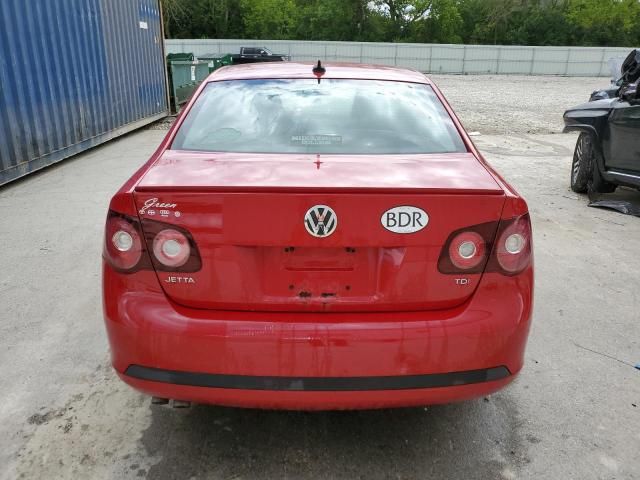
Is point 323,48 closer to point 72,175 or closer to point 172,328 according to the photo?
point 72,175

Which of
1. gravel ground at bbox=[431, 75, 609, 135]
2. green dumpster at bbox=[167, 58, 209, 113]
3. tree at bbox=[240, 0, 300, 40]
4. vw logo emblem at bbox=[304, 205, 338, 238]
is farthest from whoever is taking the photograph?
tree at bbox=[240, 0, 300, 40]

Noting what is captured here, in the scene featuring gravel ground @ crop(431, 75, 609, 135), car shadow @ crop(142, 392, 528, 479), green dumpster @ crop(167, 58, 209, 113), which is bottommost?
gravel ground @ crop(431, 75, 609, 135)

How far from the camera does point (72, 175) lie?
8383 mm

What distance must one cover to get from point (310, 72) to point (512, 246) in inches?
69.3

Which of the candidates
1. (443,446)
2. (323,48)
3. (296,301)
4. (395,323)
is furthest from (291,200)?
(323,48)

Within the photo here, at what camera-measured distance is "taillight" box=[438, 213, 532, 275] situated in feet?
7.23

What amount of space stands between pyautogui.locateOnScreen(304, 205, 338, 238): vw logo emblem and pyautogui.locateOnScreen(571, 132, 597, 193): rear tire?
239 inches

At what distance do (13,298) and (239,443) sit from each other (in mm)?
2491

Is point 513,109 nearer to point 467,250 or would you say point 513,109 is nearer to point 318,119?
point 318,119

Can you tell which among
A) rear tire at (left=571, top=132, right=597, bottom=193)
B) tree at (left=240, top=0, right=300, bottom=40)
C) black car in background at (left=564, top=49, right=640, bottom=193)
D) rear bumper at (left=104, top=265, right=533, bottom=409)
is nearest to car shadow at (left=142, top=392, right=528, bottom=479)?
rear bumper at (left=104, top=265, right=533, bottom=409)

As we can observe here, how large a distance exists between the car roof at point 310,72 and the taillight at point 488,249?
1510 millimetres

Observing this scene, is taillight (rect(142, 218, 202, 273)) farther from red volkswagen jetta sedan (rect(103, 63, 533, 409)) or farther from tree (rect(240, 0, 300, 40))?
tree (rect(240, 0, 300, 40))

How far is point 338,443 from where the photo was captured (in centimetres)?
268

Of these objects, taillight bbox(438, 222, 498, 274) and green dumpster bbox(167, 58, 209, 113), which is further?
green dumpster bbox(167, 58, 209, 113)
